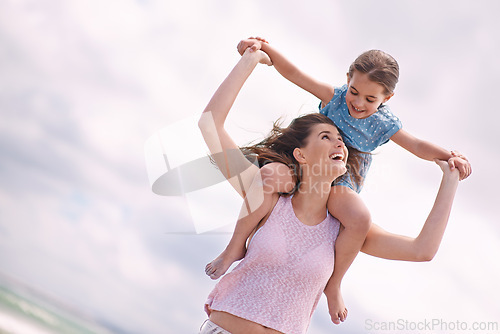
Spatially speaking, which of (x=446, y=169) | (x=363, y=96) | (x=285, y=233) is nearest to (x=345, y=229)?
(x=285, y=233)

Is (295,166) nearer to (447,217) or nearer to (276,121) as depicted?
(276,121)

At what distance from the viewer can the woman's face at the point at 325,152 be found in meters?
2.37

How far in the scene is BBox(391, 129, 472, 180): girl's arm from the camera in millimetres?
2559

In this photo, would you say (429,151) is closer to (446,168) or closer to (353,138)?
(446,168)

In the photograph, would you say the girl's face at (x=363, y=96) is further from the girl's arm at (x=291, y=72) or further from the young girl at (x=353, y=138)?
the girl's arm at (x=291, y=72)

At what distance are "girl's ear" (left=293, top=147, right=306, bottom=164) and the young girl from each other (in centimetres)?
12

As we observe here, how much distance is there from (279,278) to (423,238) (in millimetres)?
725

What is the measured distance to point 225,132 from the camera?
7.47 ft

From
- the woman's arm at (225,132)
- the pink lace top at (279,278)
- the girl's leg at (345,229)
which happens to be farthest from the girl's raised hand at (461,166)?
the woman's arm at (225,132)

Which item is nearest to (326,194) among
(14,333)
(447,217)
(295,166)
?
(295,166)

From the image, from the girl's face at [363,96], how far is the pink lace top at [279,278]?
860 millimetres

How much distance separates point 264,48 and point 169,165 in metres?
0.78

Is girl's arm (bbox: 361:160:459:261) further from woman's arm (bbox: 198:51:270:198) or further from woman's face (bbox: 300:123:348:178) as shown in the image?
woman's arm (bbox: 198:51:270:198)

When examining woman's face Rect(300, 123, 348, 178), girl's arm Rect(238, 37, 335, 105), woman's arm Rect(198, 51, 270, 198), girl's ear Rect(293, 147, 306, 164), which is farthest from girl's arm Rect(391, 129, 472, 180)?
woman's arm Rect(198, 51, 270, 198)
